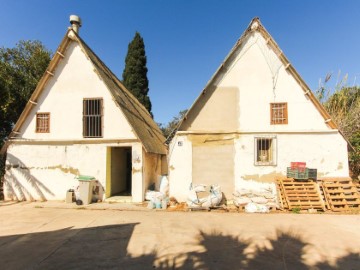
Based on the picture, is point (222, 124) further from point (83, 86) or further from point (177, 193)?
point (83, 86)

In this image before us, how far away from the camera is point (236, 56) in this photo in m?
12.5

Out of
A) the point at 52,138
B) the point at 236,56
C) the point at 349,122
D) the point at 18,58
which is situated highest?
the point at 18,58

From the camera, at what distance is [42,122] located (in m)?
13.2

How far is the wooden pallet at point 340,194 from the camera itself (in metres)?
11.0

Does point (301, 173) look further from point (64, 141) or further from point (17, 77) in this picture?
point (17, 77)

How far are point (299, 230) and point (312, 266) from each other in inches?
112

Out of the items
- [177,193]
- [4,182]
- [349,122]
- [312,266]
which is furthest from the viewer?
[349,122]

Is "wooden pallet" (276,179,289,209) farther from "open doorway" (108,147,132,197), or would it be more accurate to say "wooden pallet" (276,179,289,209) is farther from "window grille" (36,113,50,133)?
"window grille" (36,113,50,133)

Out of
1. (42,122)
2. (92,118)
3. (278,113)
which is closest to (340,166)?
(278,113)

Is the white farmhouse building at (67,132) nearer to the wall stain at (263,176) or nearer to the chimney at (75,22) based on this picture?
the chimney at (75,22)

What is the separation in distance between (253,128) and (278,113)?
55.3 inches

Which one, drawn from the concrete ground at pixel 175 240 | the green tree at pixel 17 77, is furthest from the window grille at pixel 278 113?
the green tree at pixel 17 77

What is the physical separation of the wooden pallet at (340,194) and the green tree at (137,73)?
19.3m

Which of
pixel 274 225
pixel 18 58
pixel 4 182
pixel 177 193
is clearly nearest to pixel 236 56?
pixel 177 193
